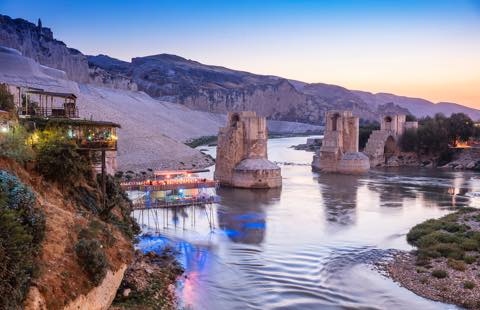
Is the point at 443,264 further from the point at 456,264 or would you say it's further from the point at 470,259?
the point at 470,259

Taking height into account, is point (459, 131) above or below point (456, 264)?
above

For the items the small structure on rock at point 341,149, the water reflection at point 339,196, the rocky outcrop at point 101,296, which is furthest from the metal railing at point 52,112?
the small structure on rock at point 341,149

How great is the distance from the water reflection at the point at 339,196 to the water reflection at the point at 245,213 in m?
4.37

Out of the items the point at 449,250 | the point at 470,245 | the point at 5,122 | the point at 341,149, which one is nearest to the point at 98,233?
the point at 5,122

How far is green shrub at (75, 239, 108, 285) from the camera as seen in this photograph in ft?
40.6

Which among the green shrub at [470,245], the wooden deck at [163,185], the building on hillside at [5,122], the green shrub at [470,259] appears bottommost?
the green shrub at [470,259]

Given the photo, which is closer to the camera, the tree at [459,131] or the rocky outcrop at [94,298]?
the rocky outcrop at [94,298]

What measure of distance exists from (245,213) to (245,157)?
42.9ft

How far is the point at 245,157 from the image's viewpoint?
45.9 metres

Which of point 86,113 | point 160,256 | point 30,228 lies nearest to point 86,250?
point 30,228

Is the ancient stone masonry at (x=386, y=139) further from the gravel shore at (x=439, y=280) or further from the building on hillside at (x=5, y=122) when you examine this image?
the building on hillside at (x=5, y=122)

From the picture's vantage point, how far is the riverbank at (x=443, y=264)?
17.4m

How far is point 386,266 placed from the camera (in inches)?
827

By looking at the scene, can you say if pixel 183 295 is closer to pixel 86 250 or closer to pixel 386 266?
pixel 86 250
